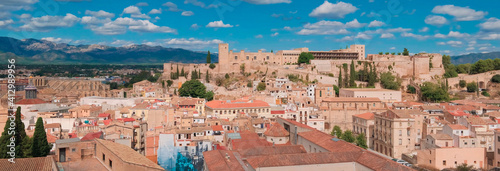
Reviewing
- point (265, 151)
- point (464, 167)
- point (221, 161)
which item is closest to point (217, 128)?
point (265, 151)

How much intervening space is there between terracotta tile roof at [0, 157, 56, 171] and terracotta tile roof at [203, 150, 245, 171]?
20.5ft

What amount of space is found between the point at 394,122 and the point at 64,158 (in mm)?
22890

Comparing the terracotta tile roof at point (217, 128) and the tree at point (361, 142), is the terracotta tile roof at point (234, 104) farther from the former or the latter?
the tree at point (361, 142)

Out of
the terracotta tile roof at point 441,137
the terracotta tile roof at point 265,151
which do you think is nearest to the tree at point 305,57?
the terracotta tile roof at point 441,137

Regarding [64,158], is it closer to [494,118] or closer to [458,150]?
[458,150]

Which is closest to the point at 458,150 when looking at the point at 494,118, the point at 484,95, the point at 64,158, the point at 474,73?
the point at 494,118

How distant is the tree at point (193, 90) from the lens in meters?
46.6

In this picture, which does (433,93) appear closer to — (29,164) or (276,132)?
(276,132)

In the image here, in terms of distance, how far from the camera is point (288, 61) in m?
63.1

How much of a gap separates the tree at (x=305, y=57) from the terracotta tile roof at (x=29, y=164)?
50.0m

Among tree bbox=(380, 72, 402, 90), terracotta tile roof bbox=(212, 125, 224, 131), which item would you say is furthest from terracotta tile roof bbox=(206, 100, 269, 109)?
tree bbox=(380, 72, 402, 90)

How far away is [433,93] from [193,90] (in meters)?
27.9

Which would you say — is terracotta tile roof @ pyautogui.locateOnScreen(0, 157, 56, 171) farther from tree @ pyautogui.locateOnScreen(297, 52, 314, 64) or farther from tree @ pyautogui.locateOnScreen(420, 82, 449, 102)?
tree @ pyautogui.locateOnScreen(297, 52, 314, 64)

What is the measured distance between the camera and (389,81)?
177 ft
